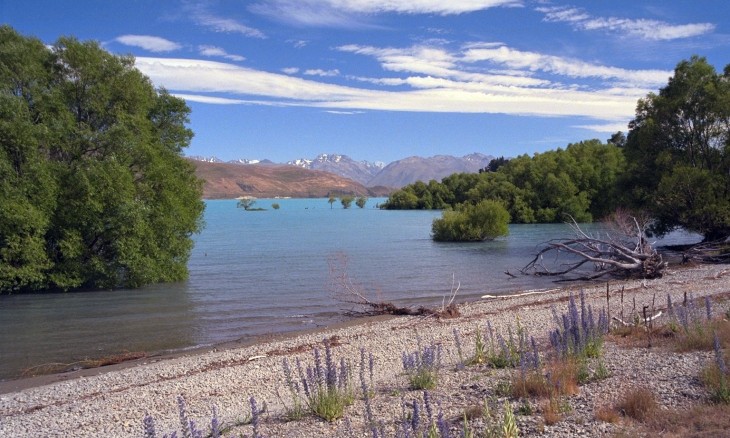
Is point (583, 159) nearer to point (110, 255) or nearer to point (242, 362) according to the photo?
point (110, 255)

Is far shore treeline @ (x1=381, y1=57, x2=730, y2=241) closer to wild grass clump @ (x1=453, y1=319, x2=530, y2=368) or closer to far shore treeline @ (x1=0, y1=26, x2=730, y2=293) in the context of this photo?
far shore treeline @ (x1=0, y1=26, x2=730, y2=293)

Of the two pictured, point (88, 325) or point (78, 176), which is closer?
point (88, 325)

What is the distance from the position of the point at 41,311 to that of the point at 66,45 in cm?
1318

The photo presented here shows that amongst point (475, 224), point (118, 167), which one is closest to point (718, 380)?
point (118, 167)

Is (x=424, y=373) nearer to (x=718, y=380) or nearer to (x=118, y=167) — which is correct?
(x=718, y=380)

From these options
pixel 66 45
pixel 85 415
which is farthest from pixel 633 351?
pixel 66 45

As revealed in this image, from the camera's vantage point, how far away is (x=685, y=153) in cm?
3562

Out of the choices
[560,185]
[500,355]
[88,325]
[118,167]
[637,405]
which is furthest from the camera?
[560,185]

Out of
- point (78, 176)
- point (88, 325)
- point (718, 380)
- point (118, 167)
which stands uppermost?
point (118, 167)

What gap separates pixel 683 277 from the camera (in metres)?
23.6

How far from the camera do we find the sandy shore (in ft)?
24.7

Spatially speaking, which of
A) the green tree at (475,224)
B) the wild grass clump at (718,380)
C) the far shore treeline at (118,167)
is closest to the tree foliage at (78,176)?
the far shore treeline at (118,167)

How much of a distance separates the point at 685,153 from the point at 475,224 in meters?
20.1

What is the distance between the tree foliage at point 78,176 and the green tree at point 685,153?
27.8m
